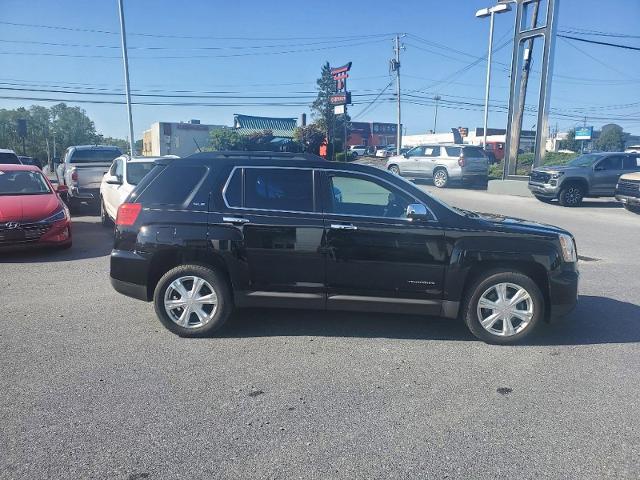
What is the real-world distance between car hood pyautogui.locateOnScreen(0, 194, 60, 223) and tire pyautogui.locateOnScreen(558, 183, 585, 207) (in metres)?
15.5

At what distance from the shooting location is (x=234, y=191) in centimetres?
482

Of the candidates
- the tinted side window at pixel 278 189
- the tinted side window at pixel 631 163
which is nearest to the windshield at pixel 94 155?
the tinted side window at pixel 278 189

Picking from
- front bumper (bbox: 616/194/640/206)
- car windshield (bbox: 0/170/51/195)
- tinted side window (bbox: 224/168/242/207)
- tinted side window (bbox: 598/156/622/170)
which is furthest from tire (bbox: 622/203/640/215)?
car windshield (bbox: 0/170/51/195)

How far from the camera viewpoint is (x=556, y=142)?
78.4 m

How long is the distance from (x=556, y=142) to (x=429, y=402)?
84.9 meters

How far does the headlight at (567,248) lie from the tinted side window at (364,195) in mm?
1492

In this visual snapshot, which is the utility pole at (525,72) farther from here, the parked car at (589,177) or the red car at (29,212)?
the red car at (29,212)

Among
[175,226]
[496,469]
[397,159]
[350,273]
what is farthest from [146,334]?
[397,159]

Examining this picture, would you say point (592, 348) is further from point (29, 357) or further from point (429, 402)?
point (29, 357)

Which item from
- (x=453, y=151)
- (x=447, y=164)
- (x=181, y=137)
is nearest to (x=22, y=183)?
(x=447, y=164)

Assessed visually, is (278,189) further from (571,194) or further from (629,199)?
(571,194)

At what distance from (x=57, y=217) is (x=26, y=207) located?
481 millimetres

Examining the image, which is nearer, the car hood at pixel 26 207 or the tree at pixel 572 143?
the car hood at pixel 26 207

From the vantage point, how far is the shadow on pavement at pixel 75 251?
8.03 m
